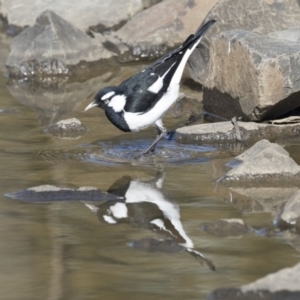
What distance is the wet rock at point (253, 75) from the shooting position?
793 cm

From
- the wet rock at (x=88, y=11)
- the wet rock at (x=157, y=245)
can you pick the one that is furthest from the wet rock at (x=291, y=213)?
the wet rock at (x=88, y=11)

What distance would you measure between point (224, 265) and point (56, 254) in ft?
3.16

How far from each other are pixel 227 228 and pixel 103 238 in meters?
0.74

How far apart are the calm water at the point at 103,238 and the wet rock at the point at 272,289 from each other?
173mm

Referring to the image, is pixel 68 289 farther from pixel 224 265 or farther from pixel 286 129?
pixel 286 129

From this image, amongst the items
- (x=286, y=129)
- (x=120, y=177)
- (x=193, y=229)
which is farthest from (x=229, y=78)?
(x=193, y=229)

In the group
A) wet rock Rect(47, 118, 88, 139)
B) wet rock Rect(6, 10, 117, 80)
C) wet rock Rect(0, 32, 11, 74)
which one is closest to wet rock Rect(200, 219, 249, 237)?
wet rock Rect(47, 118, 88, 139)

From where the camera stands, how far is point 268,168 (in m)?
6.52

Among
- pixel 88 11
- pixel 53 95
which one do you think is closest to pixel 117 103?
pixel 53 95

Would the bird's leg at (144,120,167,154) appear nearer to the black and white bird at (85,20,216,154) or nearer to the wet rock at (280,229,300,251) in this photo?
the black and white bird at (85,20,216,154)

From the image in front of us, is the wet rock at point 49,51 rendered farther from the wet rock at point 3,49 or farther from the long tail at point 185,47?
the long tail at point 185,47

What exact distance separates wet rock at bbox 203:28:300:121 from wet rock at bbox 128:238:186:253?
122 inches

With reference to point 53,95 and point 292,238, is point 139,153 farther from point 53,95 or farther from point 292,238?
point 53,95

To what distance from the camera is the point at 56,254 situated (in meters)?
5.12
